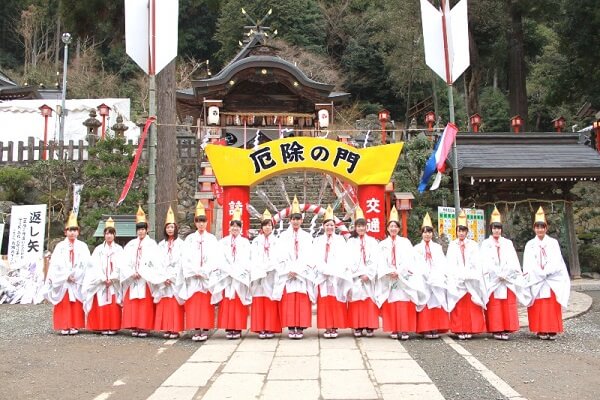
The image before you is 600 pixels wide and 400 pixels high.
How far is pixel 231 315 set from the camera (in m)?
6.63

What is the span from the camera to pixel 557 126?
15.9m

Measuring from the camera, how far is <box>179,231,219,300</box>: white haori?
261 inches

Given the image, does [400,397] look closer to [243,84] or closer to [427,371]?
[427,371]

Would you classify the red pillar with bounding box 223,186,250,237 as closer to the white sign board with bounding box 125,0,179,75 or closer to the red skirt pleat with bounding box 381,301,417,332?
the white sign board with bounding box 125,0,179,75

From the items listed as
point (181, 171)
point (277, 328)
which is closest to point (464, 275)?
point (277, 328)

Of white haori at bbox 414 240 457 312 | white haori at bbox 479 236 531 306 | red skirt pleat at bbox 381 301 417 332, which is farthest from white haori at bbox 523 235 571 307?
red skirt pleat at bbox 381 301 417 332

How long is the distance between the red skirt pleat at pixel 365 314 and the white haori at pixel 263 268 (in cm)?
105

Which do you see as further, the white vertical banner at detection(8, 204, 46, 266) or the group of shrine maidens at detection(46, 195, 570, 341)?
the white vertical banner at detection(8, 204, 46, 266)

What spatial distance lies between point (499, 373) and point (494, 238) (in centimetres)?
226

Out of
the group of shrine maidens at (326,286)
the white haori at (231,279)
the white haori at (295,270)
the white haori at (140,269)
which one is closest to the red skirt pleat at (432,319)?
the group of shrine maidens at (326,286)

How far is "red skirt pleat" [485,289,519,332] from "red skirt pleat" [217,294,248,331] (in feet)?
9.97

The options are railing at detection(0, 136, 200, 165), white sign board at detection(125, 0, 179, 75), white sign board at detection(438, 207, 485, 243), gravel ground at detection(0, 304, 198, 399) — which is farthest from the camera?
railing at detection(0, 136, 200, 165)

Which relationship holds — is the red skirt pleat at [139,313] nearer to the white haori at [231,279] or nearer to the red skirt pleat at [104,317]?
the red skirt pleat at [104,317]

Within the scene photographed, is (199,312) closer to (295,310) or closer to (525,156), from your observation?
(295,310)
